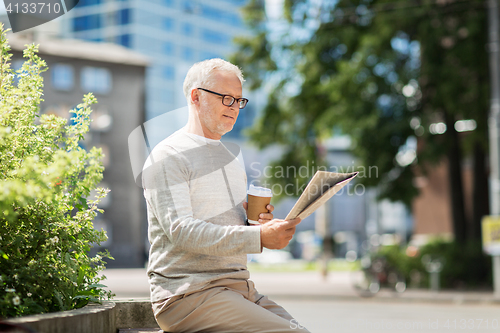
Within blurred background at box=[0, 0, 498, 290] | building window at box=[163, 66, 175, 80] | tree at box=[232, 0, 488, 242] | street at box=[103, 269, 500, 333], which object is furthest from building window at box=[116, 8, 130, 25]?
street at box=[103, 269, 500, 333]

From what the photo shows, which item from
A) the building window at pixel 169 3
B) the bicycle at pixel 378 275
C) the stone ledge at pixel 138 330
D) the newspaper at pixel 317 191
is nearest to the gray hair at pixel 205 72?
the newspaper at pixel 317 191

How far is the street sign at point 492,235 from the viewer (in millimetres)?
12812

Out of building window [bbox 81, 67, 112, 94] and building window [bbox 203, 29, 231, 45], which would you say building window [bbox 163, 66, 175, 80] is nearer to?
building window [bbox 203, 29, 231, 45]

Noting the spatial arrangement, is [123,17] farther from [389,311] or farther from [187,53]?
[389,311]

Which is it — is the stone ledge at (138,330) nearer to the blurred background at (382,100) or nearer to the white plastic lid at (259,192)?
the white plastic lid at (259,192)

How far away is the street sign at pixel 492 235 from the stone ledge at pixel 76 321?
11.8 m

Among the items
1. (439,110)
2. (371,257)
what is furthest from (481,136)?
(371,257)

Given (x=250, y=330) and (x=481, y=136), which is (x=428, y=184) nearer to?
(x=481, y=136)

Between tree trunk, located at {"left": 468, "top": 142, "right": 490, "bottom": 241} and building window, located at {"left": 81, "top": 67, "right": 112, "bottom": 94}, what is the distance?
28040mm

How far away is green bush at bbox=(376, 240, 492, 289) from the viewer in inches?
597

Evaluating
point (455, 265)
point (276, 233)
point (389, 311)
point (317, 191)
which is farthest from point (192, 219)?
point (455, 265)

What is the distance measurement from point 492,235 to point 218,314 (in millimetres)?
11942

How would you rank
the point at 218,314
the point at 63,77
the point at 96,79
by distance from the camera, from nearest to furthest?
the point at 218,314 < the point at 63,77 < the point at 96,79

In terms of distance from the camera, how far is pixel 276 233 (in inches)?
87.1
